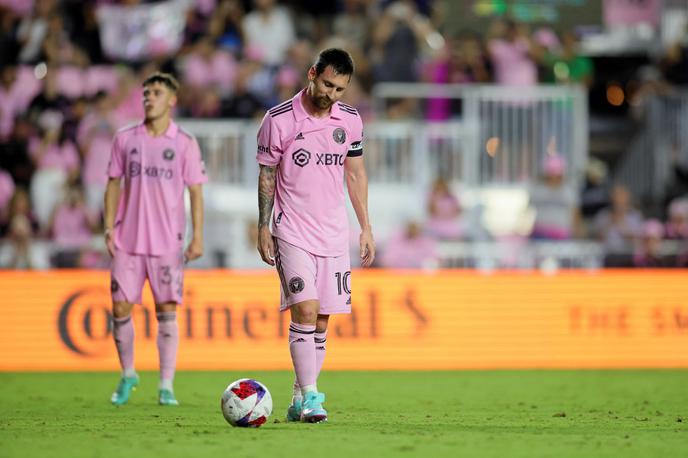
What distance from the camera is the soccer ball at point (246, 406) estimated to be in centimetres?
841

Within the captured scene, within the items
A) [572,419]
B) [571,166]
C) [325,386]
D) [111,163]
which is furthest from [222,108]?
[572,419]

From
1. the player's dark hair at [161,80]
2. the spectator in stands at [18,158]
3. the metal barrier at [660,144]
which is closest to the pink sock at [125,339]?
the player's dark hair at [161,80]

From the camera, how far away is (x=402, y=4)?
20.6 meters

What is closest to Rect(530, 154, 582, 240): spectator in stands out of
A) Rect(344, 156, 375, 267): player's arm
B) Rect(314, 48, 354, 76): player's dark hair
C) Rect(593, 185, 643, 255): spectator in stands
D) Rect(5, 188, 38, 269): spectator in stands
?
Rect(593, 185, 643, 255): spectator in stands

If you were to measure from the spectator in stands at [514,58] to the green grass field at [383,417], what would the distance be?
6241 millimetres

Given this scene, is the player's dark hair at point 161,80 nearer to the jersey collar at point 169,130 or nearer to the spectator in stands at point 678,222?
the jersey collar at point 169,130

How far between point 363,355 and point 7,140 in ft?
23.6

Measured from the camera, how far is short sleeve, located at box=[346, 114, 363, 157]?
907cm

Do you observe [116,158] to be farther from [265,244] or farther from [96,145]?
[96,145]

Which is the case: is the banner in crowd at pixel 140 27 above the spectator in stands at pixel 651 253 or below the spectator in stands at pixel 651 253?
above

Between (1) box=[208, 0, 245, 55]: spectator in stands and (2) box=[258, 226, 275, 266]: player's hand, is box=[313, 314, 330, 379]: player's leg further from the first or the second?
(1) box=[208, 0, 245, 55]: spectator in stands

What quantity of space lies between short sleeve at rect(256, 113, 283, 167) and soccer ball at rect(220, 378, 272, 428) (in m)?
1.50

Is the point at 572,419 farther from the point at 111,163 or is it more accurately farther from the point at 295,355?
the point at 111,163

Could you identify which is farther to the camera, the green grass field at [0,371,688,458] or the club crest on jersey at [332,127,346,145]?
the club crest on jersey at [332,127,346,145]
